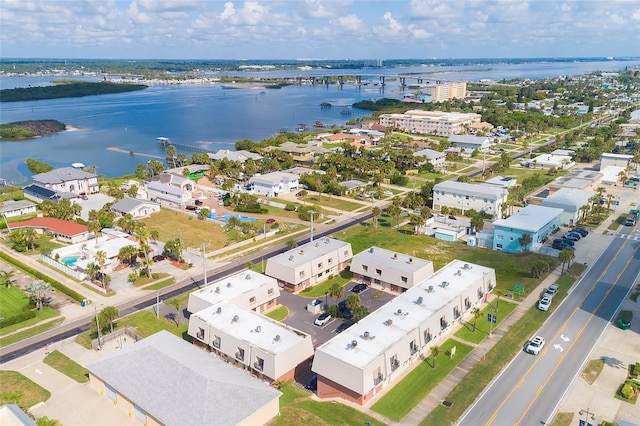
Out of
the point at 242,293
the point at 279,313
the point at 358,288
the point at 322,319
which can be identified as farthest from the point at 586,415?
the point at 242,293

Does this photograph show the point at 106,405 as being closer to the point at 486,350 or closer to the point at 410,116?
the point at 486,350

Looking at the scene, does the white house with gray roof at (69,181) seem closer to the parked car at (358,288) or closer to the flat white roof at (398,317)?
the parked car at (358,288)

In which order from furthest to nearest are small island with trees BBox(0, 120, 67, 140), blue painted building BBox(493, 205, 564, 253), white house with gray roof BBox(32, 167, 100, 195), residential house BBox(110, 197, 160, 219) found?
small island with trees BBox(0, 120, 67, 140)
white house with gray roof BBox(32, 167, 100, 195)
residential house BBox(110, 197, 160, 219)
blue painted building BBox(493, 205, 564, 253)

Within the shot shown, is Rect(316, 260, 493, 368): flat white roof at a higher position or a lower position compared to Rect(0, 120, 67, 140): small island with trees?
lower

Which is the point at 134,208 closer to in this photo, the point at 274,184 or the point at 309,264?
the point at 274,184

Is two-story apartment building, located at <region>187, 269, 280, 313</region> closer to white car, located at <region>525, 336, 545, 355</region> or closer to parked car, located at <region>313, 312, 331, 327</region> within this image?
parked car, located at <region>313, 312, 331, 327</region>

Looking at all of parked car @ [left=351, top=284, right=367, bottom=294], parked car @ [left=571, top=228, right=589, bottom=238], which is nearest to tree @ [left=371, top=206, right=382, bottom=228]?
parked car @ [left=351, top=284, right=367, bottom=294]

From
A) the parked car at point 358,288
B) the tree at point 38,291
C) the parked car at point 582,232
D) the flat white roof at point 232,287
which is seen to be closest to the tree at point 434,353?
the parked car at point 358,288
